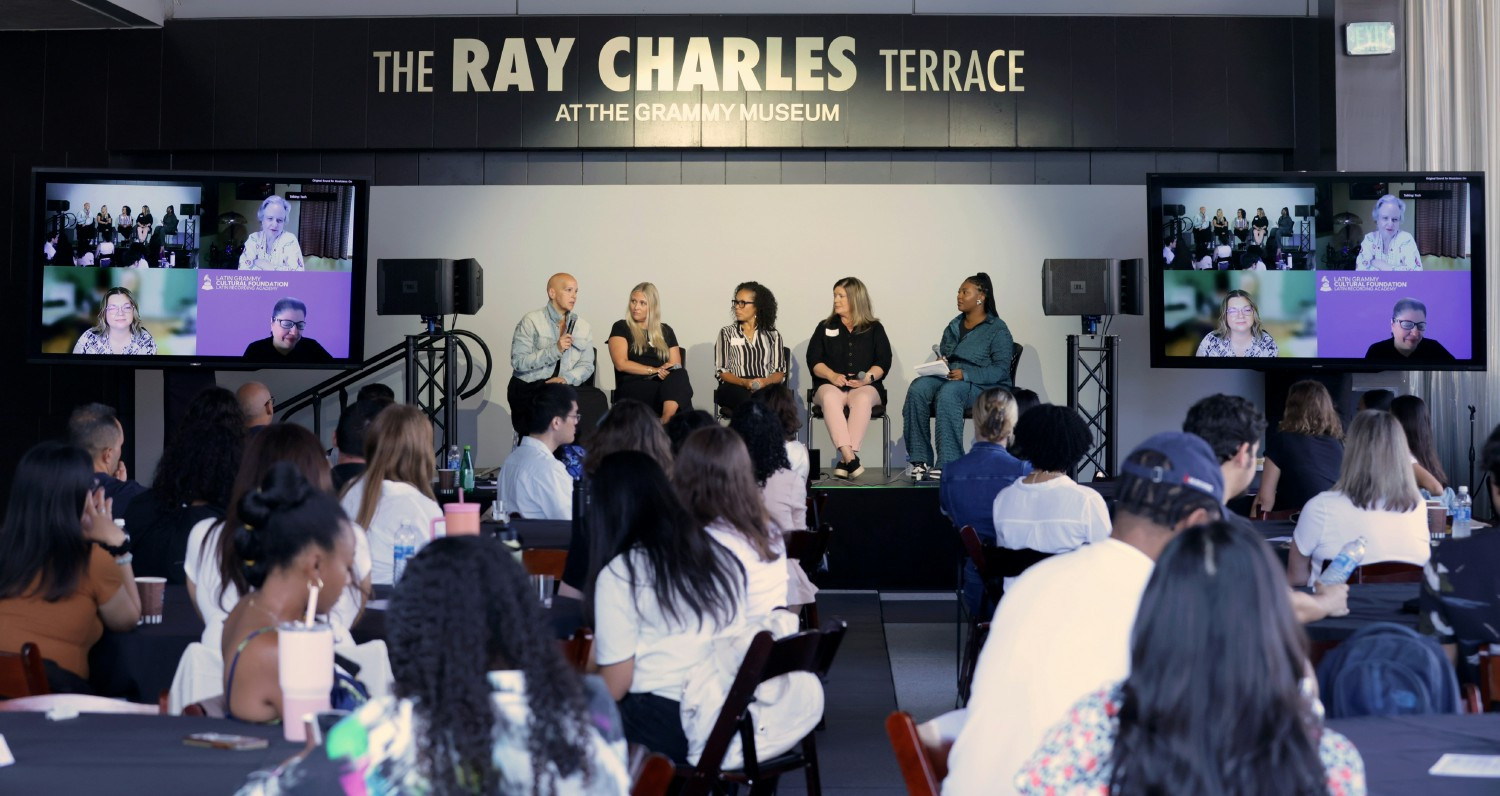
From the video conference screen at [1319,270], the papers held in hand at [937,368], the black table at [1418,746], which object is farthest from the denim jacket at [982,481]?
the video conference screen at [1319,270]

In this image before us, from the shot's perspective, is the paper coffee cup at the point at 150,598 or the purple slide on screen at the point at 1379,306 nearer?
the paper coffee cup at the point at 150,598

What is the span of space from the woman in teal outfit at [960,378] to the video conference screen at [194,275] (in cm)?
346

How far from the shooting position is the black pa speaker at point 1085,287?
9.45 metres

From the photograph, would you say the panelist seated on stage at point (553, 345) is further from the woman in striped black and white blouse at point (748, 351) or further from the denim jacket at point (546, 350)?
the woman in striped black and white blouse at point (748, 351)

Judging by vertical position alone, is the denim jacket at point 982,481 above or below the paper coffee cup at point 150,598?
above

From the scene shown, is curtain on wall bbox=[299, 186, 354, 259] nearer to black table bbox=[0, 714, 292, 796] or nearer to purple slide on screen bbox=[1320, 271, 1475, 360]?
purple slide on screen bbox=[1320, 271, 1475, 360]

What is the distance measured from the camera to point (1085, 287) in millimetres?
9484

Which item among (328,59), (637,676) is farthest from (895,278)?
(637,676)

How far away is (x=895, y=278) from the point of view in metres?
10.7

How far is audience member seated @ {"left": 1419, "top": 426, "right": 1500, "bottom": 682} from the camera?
3.19 meters

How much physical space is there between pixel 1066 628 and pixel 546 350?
7.54 meters

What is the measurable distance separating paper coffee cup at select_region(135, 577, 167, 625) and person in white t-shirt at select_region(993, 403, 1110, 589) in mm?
2587

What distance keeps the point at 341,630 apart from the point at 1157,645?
2.00 metres

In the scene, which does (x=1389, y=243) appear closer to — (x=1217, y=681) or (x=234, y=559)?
(x=234, y=559)
